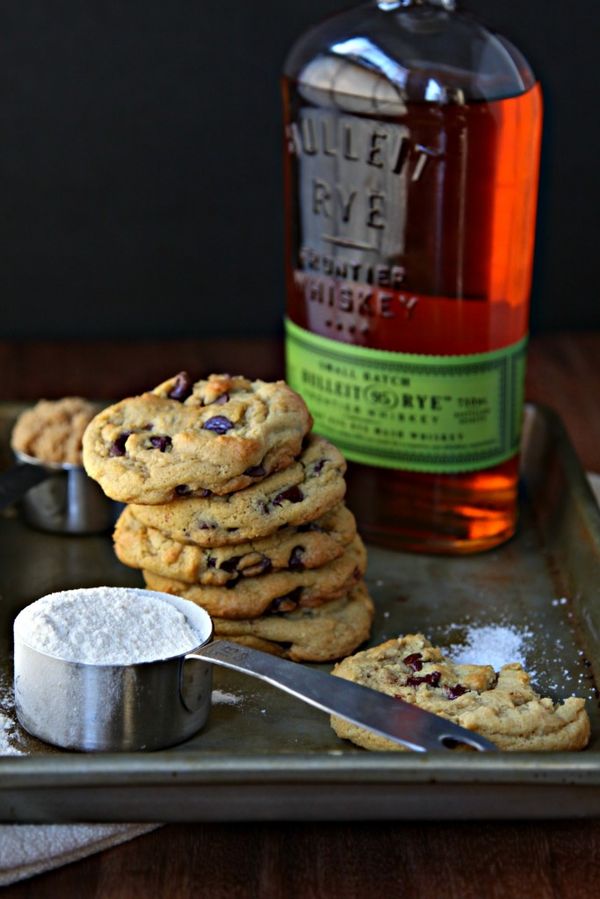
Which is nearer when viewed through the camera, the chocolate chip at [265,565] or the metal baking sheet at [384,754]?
the metal baking sheet at [384,754]

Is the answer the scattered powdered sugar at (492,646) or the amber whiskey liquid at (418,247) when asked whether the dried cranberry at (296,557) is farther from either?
the amber whiskey liquid at (418,247)

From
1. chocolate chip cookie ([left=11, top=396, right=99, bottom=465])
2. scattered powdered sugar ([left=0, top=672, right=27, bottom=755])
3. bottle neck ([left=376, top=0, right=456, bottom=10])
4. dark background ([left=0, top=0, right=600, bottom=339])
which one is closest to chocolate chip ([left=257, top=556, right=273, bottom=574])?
scattered powdered sugar ([left=0, top=672, right=27, bottom=755])

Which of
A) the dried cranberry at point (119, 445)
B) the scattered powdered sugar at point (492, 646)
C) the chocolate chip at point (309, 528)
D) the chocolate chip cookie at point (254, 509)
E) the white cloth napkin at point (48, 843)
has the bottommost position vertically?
the scattered powdered sugar at point (492, 646)

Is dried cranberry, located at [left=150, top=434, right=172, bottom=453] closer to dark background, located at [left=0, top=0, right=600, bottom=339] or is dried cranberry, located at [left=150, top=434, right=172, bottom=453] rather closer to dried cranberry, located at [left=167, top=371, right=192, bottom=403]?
dried cranberry, located at [left=167, top=371, right=192, bottom=403]

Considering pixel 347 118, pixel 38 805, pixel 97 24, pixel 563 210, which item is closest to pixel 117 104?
pixel 97 24

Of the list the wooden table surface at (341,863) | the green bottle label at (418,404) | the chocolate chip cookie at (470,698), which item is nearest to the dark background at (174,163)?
the green bottle label at (418,404)

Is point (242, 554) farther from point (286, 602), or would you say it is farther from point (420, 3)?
point (420, 3)

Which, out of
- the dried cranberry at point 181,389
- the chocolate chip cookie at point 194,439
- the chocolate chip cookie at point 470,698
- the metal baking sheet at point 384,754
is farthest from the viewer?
the dried cranberry at point 181,389
